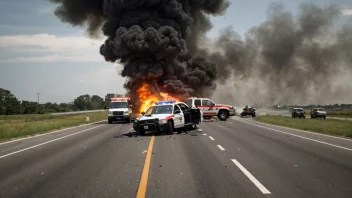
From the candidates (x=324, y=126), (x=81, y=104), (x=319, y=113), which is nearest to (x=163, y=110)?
(x=324, y=126)

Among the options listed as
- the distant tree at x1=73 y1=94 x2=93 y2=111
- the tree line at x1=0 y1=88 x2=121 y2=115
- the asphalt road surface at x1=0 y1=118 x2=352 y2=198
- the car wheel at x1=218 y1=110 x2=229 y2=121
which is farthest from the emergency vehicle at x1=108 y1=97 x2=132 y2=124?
the distant tree at x1=73 y1=94 x2=93 y2=111

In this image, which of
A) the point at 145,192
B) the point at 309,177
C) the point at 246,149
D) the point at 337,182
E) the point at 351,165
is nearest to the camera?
the point at 145,192

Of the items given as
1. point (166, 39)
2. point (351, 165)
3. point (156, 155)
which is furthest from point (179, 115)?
point (166, 39)

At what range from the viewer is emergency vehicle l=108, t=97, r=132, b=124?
33.3 meters

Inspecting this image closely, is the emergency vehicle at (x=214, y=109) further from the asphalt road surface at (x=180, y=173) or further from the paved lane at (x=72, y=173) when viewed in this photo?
the paved lane at (x=72, y=173)

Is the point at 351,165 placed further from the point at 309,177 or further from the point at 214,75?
the point at 214,75

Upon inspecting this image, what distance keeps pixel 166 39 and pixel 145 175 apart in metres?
42.4

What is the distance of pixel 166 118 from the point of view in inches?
754

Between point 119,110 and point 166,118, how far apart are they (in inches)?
590

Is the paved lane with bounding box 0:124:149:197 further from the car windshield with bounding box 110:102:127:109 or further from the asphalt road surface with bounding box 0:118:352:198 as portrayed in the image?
the car windshield with bounding box 110:102:127:109

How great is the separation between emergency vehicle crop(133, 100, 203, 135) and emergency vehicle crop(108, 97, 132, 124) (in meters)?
12.1

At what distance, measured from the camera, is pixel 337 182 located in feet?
23.1

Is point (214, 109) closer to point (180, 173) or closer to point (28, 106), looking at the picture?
point (180, 173)

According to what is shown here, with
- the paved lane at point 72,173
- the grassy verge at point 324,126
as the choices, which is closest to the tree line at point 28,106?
the grassy verge at point 324,126
